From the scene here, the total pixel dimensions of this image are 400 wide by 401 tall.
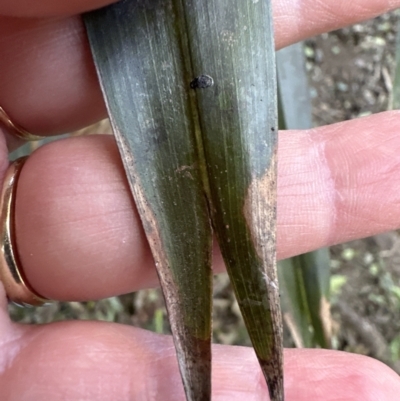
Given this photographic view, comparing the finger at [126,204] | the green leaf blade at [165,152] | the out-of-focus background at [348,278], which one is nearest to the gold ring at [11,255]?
the finger at [126,204]

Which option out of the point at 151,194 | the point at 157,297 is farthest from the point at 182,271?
the point at 157,297

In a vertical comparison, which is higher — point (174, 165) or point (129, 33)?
point (129, 33)

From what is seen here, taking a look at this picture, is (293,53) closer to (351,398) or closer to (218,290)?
(351,398)

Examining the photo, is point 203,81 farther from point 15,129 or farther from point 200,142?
point 15,129

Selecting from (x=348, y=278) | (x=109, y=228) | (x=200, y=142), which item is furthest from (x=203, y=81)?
(x=348, y=278)

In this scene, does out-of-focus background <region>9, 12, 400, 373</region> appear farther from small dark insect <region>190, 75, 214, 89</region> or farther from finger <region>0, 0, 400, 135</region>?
small dark insect <region>190, 75, 214, 89</region>

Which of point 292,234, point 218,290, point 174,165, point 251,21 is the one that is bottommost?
point 218,290

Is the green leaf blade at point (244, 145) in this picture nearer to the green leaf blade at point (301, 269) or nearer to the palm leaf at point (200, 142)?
the palm leaf at point (200, 142)
